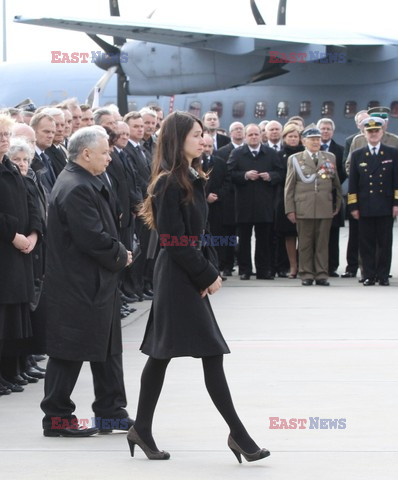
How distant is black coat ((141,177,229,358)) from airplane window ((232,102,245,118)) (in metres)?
21.1

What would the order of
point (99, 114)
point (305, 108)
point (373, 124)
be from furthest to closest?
point (305, 108), point (373, 124), point (99, 114)

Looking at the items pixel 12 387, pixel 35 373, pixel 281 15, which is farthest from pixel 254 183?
pixel 281 15

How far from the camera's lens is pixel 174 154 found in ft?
20.4

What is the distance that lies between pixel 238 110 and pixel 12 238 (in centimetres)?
1964

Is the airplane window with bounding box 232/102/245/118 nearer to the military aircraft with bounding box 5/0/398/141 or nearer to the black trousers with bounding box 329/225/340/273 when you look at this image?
the military aircraft with bounding box 5/0/398/141

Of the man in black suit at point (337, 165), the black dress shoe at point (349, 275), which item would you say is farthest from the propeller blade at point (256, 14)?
the black dress shoe at point (349, 275)

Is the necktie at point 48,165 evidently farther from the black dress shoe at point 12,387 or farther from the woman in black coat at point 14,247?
the black dress shoe at point 12,387

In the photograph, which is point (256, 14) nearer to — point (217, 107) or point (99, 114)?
point (217, 107)

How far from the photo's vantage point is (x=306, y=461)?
6.33 meters

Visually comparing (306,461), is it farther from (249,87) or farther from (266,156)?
(249,87)

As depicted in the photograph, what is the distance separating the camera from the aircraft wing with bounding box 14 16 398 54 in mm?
22750

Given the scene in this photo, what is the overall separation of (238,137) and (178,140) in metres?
10.3

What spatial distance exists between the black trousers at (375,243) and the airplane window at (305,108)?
11.5 metres

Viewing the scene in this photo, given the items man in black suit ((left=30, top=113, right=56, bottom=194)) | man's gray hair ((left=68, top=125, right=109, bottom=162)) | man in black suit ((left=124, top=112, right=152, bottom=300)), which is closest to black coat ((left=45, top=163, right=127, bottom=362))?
man's gray hair ((left=68, top=125, right=109, bottom=162))
